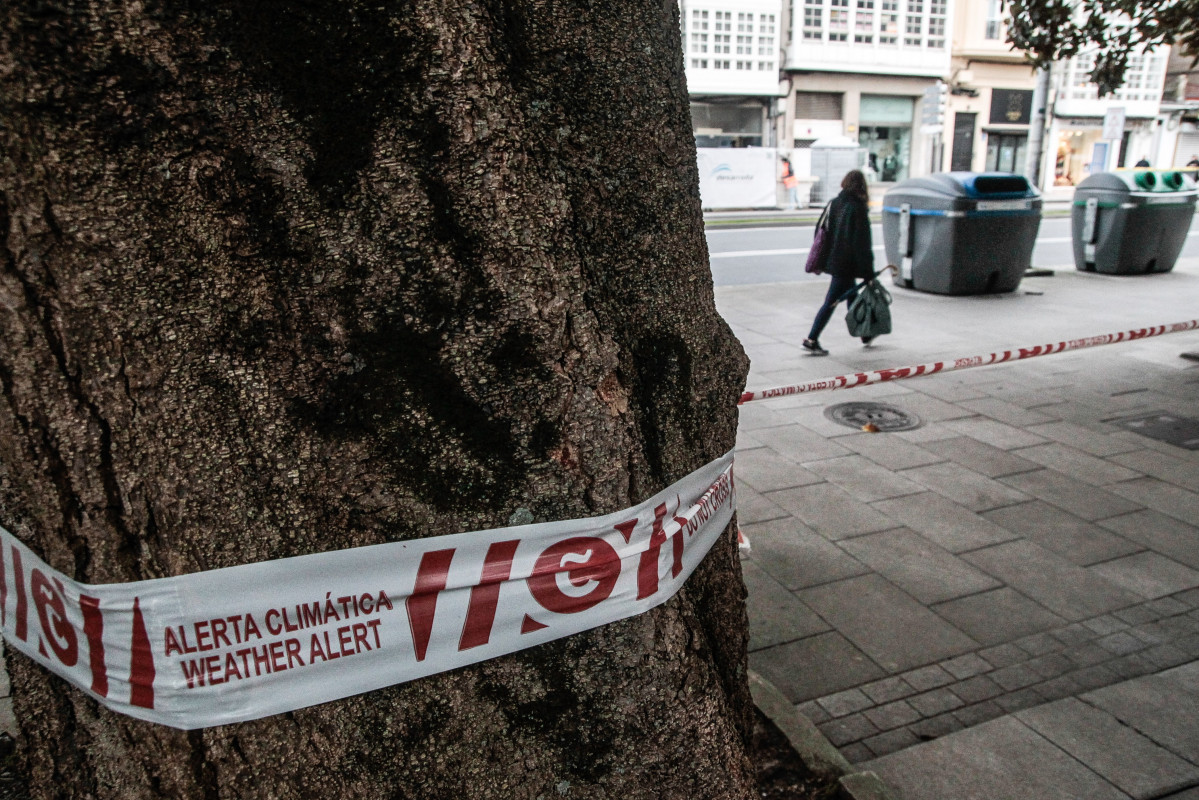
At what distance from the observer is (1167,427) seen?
6352 mm

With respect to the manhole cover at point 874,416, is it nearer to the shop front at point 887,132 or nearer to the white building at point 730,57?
the white building at point 730,57

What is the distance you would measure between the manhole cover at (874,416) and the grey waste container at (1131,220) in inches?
306

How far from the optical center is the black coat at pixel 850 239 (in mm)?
8117

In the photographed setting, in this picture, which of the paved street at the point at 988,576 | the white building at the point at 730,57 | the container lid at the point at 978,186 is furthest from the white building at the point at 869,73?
the paved street at the point at 988,576

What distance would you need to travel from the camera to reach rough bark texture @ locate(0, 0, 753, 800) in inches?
49.1

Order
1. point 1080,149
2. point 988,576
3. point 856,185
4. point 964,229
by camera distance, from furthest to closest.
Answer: point 1080,149 → point 964,229 → point 856,185 → point 988,576

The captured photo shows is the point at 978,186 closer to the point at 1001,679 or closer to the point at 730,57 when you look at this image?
the point at 1001,679

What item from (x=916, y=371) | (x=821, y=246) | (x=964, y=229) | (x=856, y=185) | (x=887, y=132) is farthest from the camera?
(x=887, y=132)

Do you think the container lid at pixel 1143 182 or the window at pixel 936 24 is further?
the window at pixel 936 24

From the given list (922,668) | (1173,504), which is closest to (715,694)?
(922,668)

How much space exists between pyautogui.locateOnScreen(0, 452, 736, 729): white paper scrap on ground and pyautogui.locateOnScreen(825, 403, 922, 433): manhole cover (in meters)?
5.32

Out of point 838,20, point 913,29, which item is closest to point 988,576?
point 838,20

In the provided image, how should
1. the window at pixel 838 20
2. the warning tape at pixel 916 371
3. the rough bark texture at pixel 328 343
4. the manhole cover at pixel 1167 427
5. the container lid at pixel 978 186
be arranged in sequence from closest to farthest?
the rough bark texture at pixel 328 343
the warning tape at pixel 916 371
the manhole cover at pixel 1167 427
the container lid at pixel 978 186
the window at pixel 838 20

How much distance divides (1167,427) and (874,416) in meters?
2.08
